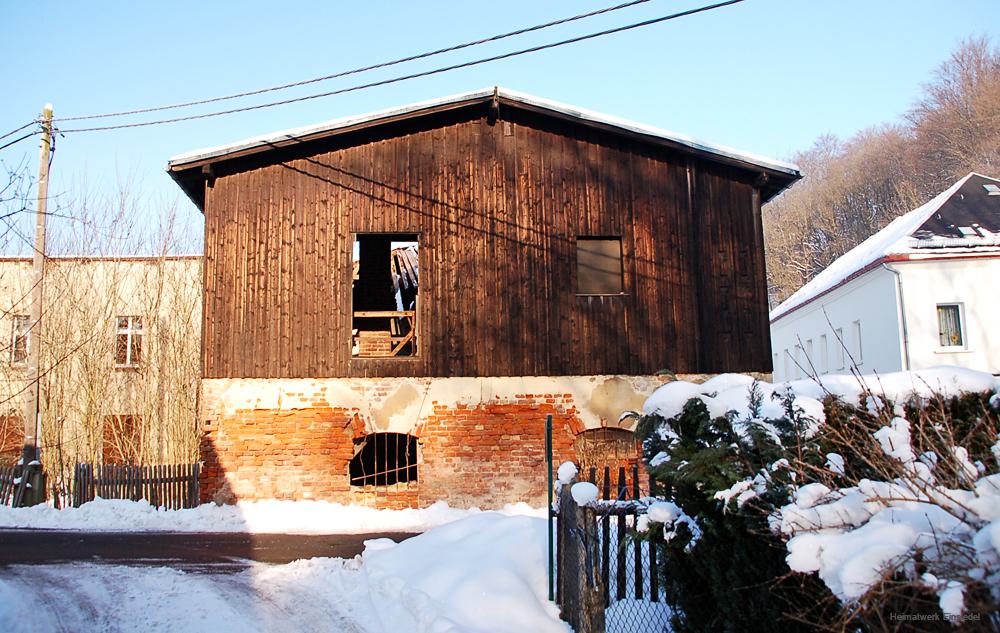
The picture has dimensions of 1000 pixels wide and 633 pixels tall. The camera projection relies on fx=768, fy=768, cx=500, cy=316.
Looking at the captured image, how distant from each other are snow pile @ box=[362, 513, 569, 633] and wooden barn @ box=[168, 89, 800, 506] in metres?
5.13

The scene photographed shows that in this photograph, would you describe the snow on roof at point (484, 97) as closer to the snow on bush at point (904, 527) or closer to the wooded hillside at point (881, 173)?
the snow on bush at point (904, 527)

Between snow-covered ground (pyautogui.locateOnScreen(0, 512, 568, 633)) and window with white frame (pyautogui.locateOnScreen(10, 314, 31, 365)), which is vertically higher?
window with white frame (pyautogui.locateOnScreen(10, 314, 31, 365))

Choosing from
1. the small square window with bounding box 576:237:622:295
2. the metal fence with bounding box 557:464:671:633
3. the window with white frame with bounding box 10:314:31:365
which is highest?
the small square window with bounding box 576:237:622:295

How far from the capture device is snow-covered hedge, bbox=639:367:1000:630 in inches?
108

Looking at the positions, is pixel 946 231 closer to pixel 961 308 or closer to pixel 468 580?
pixel 961 308

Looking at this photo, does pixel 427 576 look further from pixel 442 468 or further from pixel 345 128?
pixel 345 128

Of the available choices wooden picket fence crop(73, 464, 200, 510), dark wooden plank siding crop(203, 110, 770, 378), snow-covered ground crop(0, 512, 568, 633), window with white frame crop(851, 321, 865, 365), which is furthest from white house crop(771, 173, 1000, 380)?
snow-covered ground crop(0, 512, 568, 633)

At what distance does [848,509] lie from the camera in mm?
3312

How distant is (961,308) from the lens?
23.8 m

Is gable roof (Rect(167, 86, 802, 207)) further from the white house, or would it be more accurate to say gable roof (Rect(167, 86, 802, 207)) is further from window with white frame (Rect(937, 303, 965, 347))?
window with white frame (Rect(937, 303, 965, 347))

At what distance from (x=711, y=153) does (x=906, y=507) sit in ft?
42.0

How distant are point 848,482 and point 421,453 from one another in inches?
426

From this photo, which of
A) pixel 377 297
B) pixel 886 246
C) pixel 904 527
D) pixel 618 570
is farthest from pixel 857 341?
pixel 904 527

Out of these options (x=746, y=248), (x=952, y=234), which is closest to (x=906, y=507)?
(x=746, y=248)
